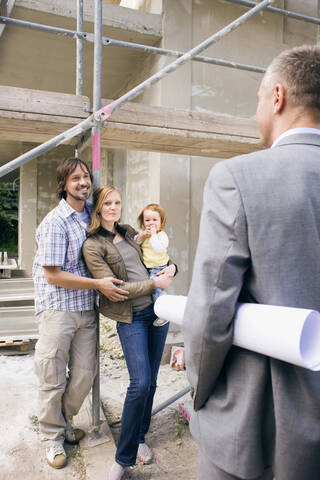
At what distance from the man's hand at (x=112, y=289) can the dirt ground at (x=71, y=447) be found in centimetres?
120

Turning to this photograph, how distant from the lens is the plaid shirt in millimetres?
2453

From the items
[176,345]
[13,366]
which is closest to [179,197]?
[176,345]

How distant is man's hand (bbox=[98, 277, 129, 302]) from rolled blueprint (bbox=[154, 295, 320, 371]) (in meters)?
1.45

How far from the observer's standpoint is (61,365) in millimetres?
2600

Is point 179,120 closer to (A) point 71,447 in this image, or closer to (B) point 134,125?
(B) point 134,125

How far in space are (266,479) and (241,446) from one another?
21 cm

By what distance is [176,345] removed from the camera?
4797mm

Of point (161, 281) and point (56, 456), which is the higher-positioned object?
point (161, 281)

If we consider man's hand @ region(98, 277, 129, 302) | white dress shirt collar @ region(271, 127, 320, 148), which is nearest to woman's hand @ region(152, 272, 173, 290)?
man's hand @ region(98, 277, 129, 302)

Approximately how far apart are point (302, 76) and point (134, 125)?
194cm

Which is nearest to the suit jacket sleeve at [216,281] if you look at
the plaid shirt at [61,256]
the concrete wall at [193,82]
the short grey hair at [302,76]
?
the short grey hair at [302,76]

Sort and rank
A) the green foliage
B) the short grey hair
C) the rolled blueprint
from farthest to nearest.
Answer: the green foliage < the short grey hair < the rolled blueprint

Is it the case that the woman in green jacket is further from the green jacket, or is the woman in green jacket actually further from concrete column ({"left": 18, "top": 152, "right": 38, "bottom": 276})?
concrete column ({"left": 18, "top": 152, "right": 38, "bottom": 276})

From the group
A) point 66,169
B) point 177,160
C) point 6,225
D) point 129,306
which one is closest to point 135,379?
point 129,306
